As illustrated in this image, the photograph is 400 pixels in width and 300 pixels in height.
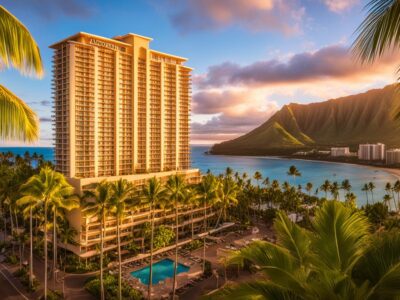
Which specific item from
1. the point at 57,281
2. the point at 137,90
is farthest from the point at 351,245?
the point at 137,90

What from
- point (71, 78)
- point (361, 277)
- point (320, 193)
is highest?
point (71, 78)

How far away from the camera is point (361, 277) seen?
15.8 ft

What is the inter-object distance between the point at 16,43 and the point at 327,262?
7.35 m

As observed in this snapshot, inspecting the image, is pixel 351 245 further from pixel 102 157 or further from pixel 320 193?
pixel 320 193

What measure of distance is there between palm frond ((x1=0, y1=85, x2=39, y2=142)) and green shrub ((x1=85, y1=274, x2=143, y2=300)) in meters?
31.5

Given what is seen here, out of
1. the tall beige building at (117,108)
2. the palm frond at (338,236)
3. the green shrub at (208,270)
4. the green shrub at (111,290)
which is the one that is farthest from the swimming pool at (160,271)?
the palm frond at (338,236)

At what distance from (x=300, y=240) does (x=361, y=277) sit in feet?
3.50

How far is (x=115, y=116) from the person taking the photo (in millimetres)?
61219

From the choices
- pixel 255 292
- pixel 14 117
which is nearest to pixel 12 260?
pixel 14 117

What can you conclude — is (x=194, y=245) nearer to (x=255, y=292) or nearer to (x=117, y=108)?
(x=117, y=108)

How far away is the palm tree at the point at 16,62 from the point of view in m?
6.16

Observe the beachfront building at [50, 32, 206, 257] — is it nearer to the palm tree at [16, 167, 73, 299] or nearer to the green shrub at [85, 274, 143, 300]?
the green shrub at [85, 274, 143, 300]

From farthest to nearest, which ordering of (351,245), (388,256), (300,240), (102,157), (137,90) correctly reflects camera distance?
1. (137,90)
2. (102,157)
3. (300,240)
4. (351,245)
5. (388,256)

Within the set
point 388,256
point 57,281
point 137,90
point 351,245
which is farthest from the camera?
point 137,90
